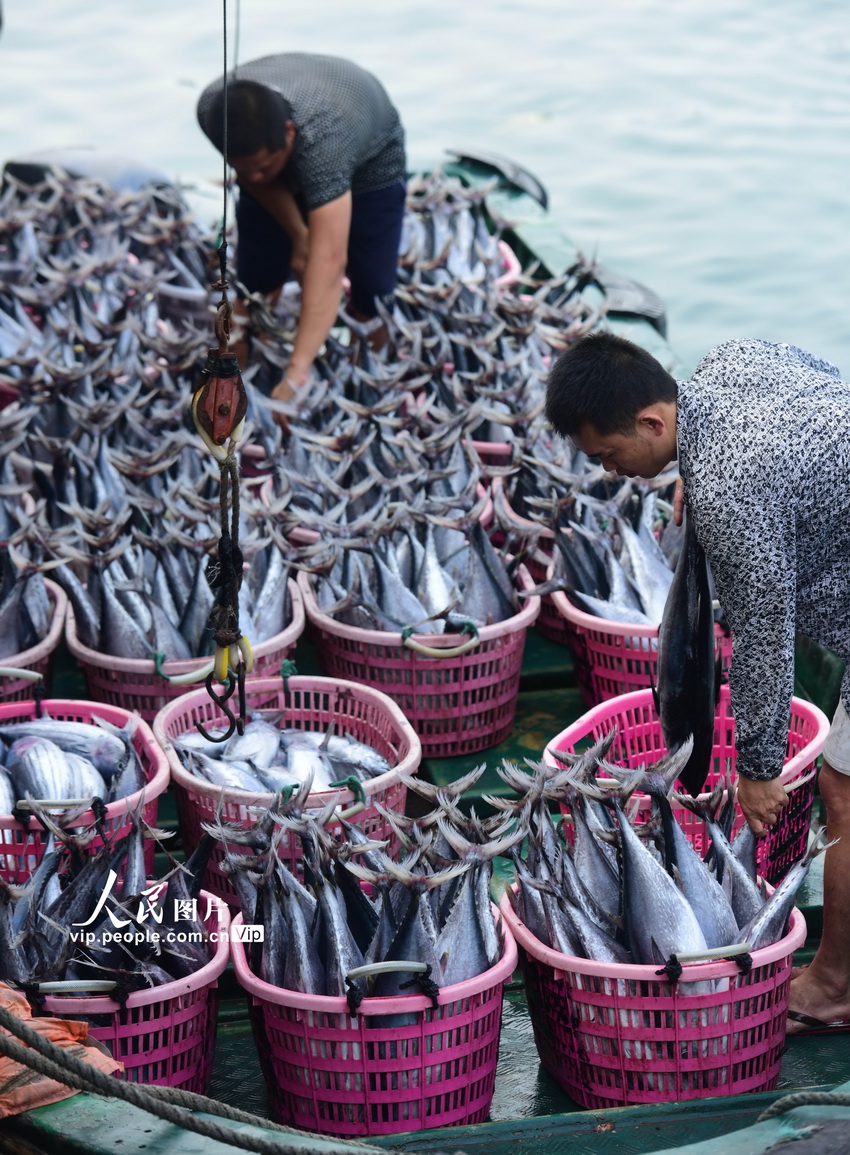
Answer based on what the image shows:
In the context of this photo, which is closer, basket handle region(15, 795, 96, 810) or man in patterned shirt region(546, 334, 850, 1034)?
man in patterned shirt region(546, 334, 850, 1034)

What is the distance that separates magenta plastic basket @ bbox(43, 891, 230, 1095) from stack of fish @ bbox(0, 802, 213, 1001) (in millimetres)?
40

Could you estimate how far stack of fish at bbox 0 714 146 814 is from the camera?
11.0ft

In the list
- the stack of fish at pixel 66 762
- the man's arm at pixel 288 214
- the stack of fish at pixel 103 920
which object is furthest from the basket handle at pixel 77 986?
the man's arm at pixel 288 214

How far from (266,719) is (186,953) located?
3.33 ft

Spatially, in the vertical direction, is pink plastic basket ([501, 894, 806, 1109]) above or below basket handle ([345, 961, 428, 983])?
below

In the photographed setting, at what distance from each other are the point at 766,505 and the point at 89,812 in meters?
1.65

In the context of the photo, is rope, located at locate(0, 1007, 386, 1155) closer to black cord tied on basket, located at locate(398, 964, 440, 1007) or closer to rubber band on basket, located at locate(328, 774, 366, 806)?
black cord tied on basket, located at locate(398, 964, 440, 1007)

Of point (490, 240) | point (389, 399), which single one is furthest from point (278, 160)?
point (490, 240)

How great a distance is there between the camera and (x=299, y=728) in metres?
→ 3.92

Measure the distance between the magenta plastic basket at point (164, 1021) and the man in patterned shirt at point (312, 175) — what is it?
3113 mm

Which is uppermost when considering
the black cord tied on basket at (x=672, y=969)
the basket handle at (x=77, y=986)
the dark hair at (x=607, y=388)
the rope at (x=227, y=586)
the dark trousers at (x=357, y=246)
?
the dark hair at (x=607, y=388)

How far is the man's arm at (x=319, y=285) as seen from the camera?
5434mm

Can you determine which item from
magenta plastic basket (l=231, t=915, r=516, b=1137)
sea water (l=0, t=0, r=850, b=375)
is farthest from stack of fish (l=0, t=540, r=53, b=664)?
sea water (l=0, t=0, r=850, b=375)

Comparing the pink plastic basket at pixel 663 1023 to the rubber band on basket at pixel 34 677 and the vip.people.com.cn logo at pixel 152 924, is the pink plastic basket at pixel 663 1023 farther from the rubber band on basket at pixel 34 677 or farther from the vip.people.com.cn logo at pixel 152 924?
the rubber band on basket at pixel 34 677
